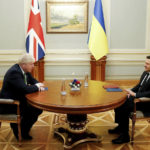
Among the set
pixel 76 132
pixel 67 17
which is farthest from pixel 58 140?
pixel 67 17

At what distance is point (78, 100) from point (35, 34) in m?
2.90

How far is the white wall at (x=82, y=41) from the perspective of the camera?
5086 millimetres

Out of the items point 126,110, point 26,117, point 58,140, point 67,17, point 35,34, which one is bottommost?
point 58,140

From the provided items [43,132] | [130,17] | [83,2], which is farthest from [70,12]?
[43,132]

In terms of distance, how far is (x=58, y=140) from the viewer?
2637mm

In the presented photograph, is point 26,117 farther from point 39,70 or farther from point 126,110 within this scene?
point 39,70

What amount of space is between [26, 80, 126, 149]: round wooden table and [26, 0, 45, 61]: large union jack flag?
6.61 feet

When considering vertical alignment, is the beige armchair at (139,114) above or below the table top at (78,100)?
below

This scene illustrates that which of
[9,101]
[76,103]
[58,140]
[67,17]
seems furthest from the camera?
[67,17]

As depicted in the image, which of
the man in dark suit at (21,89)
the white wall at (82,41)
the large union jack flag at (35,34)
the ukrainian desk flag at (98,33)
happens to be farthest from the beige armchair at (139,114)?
the white wall at (82,41)

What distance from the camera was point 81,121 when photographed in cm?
247

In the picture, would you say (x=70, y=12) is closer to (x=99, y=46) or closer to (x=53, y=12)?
(x=53, y=12)

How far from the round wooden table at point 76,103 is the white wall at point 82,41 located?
245 cm

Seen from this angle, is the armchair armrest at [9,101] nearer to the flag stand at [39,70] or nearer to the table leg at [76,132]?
the table leg at [76,132]
